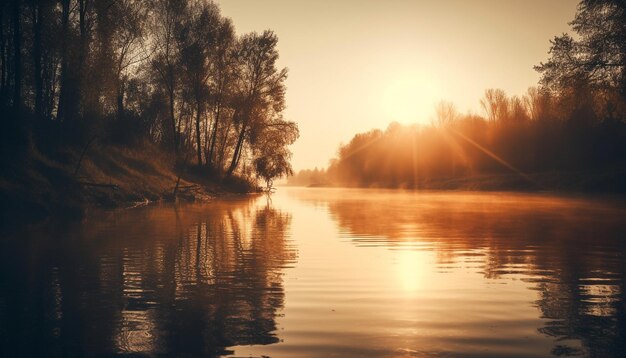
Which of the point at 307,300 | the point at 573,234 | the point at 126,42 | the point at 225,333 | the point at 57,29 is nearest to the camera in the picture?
the point at 225,333

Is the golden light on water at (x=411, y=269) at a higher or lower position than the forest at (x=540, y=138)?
lower

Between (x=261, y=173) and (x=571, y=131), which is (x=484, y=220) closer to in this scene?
(x=261, y=173)

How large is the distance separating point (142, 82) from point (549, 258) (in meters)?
56.7

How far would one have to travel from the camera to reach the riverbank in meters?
20.3

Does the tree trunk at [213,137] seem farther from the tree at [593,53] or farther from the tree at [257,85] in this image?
the tree at [593,53]

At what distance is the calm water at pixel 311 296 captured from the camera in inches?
223

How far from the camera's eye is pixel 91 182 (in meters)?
28.9

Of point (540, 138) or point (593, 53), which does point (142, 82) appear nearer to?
point (593, 53)

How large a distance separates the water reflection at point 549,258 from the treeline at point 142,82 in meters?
17.5

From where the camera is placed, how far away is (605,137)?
221 feet

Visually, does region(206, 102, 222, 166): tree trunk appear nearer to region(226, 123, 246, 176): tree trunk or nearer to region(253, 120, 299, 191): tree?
region(226, 123, 246, 176): tree trunk

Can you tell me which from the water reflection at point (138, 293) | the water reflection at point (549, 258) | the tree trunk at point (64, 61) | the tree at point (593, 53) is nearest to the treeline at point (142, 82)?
the tree trunk at point (64, 61)

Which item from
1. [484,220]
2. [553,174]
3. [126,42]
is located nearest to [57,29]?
[126,42]

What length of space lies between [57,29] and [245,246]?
20.5 metres
